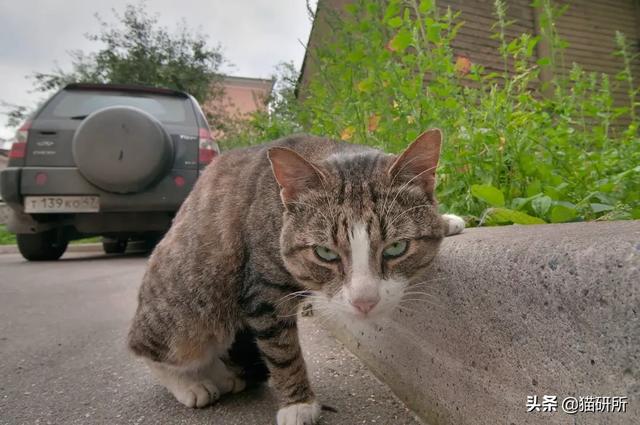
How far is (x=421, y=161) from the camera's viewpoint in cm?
147

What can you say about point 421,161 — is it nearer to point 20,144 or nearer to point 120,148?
point 120,148

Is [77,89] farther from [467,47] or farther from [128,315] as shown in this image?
[467,47]

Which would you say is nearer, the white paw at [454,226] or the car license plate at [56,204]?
the white paw at [454,226]

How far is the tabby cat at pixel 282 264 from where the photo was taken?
137 centimetres

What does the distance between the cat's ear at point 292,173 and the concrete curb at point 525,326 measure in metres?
0.53

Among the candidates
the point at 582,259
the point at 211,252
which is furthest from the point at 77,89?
the point at 582,259

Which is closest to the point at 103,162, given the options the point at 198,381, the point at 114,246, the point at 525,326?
the point at 114,246

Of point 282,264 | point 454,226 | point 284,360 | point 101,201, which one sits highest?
point 101,201

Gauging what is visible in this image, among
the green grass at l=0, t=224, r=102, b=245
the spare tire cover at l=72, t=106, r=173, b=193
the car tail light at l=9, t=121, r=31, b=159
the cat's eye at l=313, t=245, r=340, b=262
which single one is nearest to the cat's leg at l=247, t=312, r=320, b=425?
the cat's eye at l=313, t=245, r=340, b=262

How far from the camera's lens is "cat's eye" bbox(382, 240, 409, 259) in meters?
1.37

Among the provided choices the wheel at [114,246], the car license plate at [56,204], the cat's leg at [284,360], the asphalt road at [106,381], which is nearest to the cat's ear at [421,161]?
the cat's leg at [284,360]

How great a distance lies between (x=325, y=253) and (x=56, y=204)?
423 cm

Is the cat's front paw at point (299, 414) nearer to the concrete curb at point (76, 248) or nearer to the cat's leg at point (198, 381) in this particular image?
the cat's leg at point (198, 381)

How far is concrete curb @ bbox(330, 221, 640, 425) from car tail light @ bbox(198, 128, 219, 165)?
153 inches
